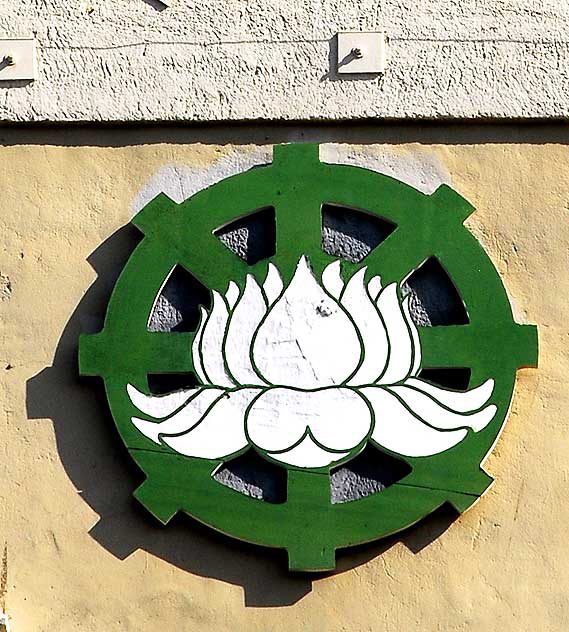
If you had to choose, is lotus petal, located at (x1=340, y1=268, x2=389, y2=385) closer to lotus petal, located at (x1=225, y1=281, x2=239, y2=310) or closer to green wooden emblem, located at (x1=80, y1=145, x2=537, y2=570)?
green wooden emblem, located at (x1=80, y1=145, x2=537, y2=570)

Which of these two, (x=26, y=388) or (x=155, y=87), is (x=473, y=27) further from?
(x=26, y=388)

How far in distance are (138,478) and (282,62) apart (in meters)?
1.52

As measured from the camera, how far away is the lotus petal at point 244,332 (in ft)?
16.2

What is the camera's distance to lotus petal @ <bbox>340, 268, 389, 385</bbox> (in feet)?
16.2

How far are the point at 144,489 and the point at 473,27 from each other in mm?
1963

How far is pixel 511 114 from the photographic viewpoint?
5.15 metres

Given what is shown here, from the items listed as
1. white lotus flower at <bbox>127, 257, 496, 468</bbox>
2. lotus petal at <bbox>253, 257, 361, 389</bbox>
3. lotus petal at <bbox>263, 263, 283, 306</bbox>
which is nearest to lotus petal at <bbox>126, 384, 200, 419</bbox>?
white lotus flower at <bbox>127, 257, 496, 468</bbox>

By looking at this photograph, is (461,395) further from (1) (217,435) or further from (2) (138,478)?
(2) (138,478)

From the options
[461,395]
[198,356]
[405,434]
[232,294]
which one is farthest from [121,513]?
[461,395]

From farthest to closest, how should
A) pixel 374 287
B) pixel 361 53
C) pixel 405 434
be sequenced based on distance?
pixel 361 53 < pixel 374 287 < pixel 405 434

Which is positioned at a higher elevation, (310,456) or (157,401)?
(157,401)

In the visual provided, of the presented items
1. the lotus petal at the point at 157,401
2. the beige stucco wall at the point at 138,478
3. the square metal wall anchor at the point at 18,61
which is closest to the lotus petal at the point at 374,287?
the beige stucco wall at the point at 138,478

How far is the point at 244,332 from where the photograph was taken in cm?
497

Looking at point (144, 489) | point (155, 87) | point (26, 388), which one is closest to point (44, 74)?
point (155, 87)
